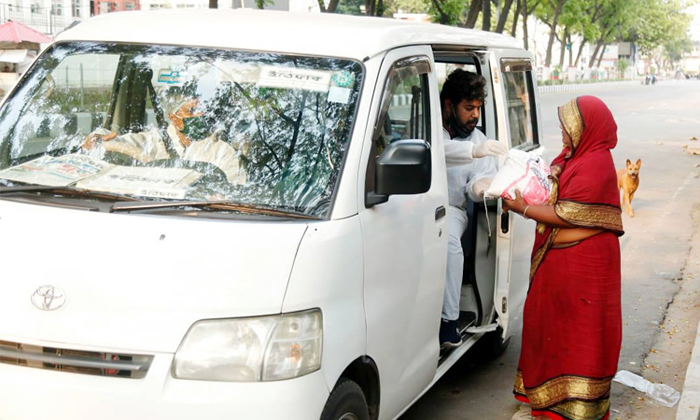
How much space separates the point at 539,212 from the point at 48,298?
2.71 meters

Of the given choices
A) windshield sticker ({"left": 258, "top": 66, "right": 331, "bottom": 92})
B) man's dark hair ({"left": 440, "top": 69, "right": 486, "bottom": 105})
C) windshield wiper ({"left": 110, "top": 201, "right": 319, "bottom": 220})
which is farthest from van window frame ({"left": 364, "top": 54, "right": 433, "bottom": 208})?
man's dark hair ({"left": 440, "top": 69, "right": 486, "bottom": 105})

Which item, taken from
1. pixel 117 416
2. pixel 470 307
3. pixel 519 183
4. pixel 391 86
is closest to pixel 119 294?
pixel 117 416

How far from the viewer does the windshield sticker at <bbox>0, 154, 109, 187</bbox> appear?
3.56 m

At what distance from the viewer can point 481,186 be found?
516cm

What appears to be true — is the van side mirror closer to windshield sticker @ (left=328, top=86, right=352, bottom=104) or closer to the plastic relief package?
windshield sticker @ (left=328, top=86, right=352, bottom=104)

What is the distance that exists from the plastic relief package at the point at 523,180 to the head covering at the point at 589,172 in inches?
3.7

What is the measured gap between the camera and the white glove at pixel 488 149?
507 centimetres

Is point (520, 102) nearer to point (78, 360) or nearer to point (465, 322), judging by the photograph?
point (465, 322)

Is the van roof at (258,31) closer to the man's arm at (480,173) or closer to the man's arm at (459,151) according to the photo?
the man's arm at (459,151)

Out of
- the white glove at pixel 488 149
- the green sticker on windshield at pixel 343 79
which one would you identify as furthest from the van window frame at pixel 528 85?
the green sticker on windshield at pixel 343 79

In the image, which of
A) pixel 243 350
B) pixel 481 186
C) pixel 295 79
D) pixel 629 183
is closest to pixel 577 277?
pixel 481 186

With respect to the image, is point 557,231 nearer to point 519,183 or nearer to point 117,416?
point 519,183

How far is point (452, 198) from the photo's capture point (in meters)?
5.32

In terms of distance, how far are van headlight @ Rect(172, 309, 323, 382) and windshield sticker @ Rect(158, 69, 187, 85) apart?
1247 mm
